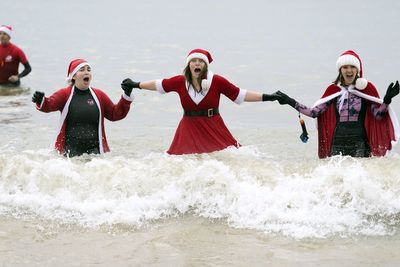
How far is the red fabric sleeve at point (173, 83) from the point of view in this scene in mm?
8484

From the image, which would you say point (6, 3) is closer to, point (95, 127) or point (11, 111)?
point (11, 111)

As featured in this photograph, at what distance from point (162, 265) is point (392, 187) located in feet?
9.51

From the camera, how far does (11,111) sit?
14391 mm

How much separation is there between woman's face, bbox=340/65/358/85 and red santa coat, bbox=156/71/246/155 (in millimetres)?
1126

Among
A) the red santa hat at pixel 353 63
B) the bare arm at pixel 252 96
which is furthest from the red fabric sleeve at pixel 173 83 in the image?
the red santa hat at pixel 353 63

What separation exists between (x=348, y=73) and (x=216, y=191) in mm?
2033

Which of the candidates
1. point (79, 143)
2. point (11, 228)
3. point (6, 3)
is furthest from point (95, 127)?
point (6, 3)

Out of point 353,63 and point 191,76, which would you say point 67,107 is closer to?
point 191,76

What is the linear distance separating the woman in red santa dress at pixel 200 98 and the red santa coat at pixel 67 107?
0.94ft

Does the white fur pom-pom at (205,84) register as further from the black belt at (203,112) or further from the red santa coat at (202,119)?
the black belt at (203,112)

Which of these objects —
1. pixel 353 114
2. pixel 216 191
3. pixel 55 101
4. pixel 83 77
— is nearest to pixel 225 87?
pixel 216 191

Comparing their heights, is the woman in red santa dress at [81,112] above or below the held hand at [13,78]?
below

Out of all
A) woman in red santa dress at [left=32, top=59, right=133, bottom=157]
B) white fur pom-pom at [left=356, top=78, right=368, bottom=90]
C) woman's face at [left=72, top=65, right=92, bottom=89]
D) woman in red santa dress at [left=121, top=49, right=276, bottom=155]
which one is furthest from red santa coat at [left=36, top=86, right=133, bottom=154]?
white fur pom-pom at [left=356, top=78, right=368, bottom=90]

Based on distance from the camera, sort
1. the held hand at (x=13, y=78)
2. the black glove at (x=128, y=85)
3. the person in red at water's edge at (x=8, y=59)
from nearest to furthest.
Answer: the black glove at (x=128, y=85)
the person in red at water's edge at (x=8, y=59)
the held hand at (x=13, y=78)
